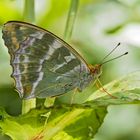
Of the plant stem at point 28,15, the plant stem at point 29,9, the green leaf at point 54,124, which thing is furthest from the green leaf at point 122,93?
the plant stem at point 29,9

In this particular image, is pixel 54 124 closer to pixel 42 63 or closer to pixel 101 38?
pixel 42 63

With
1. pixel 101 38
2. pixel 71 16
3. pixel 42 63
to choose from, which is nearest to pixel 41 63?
pixel 42 63

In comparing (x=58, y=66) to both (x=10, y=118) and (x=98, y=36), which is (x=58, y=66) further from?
(x=98, y=36)

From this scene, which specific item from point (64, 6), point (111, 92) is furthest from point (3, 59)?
point (111, 92)

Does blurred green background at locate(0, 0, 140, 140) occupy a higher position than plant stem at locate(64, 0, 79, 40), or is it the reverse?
plant stem at locate(64, 0, 79, 40)

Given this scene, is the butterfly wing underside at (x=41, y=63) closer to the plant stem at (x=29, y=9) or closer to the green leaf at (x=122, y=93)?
the plant stem at (x=29, y=9)

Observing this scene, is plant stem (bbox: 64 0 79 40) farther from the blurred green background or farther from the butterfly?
the blurred green background

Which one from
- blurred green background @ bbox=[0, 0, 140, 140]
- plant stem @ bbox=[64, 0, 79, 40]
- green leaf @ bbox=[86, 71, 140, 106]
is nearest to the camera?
green leaf @ bbox=[86, 71, 140, 106]

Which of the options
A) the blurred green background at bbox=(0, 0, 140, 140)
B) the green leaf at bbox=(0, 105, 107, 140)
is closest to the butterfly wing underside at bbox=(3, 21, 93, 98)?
the green leaf at bbox=(0, 105, 107, 140)
